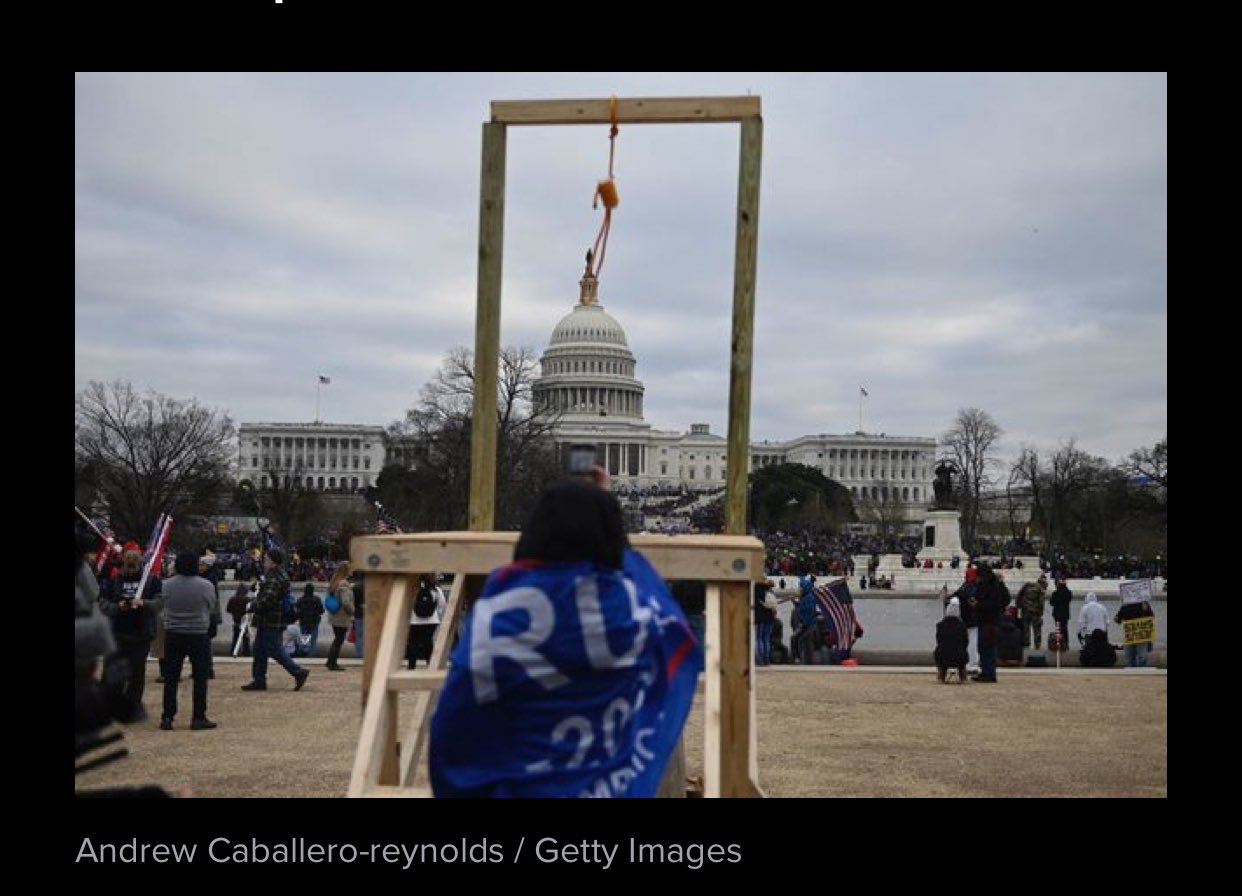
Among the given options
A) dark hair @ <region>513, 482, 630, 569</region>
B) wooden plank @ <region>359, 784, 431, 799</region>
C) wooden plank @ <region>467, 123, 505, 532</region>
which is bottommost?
wooden plank @ <region>359, 784, 431, 799</region>

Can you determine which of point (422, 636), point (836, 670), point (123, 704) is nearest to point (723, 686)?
point (123, 704)

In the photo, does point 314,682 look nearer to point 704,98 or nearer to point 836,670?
point 836,670

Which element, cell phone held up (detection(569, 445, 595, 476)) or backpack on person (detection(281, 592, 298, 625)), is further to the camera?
backpack on person (detection(281, 592, 298, 625))

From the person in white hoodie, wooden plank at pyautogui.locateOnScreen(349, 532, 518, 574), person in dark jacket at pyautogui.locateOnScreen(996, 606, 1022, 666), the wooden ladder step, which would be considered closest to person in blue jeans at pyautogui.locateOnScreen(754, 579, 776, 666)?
person in dark jacket at pyautogui.locateOnScreen(996, 606, 1022, 666)

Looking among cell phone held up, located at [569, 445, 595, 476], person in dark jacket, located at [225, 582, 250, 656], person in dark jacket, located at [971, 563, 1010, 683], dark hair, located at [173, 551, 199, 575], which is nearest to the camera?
cell phone held up, located at [569, 445, 595, 476]

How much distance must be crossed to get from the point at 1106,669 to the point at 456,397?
39015 millimetres

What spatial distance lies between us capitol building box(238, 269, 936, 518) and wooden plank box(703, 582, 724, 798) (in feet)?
360

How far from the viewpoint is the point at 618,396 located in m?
132

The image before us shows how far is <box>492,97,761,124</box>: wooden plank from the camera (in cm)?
638

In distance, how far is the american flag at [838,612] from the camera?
1720 centimetres

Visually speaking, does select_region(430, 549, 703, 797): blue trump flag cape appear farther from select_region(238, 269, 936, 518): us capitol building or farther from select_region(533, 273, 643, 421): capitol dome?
select_region(533, 273, 643, 421): capitol dome

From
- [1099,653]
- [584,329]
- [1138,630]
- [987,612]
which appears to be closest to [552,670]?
[987,612]

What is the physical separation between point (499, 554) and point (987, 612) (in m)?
11.6

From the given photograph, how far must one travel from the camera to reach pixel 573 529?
13.8ft
